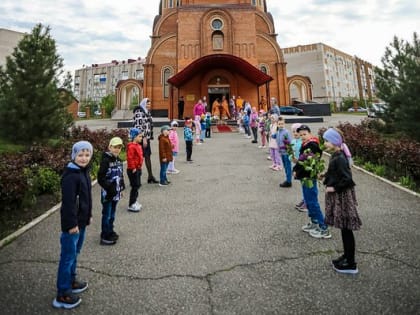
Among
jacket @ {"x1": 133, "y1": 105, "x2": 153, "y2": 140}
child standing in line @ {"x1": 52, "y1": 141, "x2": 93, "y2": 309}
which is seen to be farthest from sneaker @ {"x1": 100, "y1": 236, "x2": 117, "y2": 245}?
jacket @ {"x1": 133, "y1": 105, "x2": 153, "y2": 140}

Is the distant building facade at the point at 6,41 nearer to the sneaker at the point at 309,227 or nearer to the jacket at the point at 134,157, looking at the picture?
the jacket at the point at 134,157

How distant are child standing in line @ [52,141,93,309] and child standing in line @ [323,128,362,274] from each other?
2.92 m

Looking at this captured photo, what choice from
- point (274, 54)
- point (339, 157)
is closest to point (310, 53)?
point (274, 54)

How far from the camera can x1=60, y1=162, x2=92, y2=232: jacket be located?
269 cm

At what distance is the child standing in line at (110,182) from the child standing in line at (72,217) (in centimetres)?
78

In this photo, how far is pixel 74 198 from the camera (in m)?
2.74

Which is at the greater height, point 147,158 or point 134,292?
point 147,158

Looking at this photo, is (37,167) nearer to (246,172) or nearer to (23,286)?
(23,286)

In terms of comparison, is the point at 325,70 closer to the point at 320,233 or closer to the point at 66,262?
the point at 320,233

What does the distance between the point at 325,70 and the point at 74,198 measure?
71.6m

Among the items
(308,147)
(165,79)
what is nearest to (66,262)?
(308,147)

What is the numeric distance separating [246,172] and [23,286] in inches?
250

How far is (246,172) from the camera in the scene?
8344mm

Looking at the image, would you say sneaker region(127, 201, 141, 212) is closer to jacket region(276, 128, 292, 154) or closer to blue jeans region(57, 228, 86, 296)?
blue jeans region(57, 228, 86, 296)
